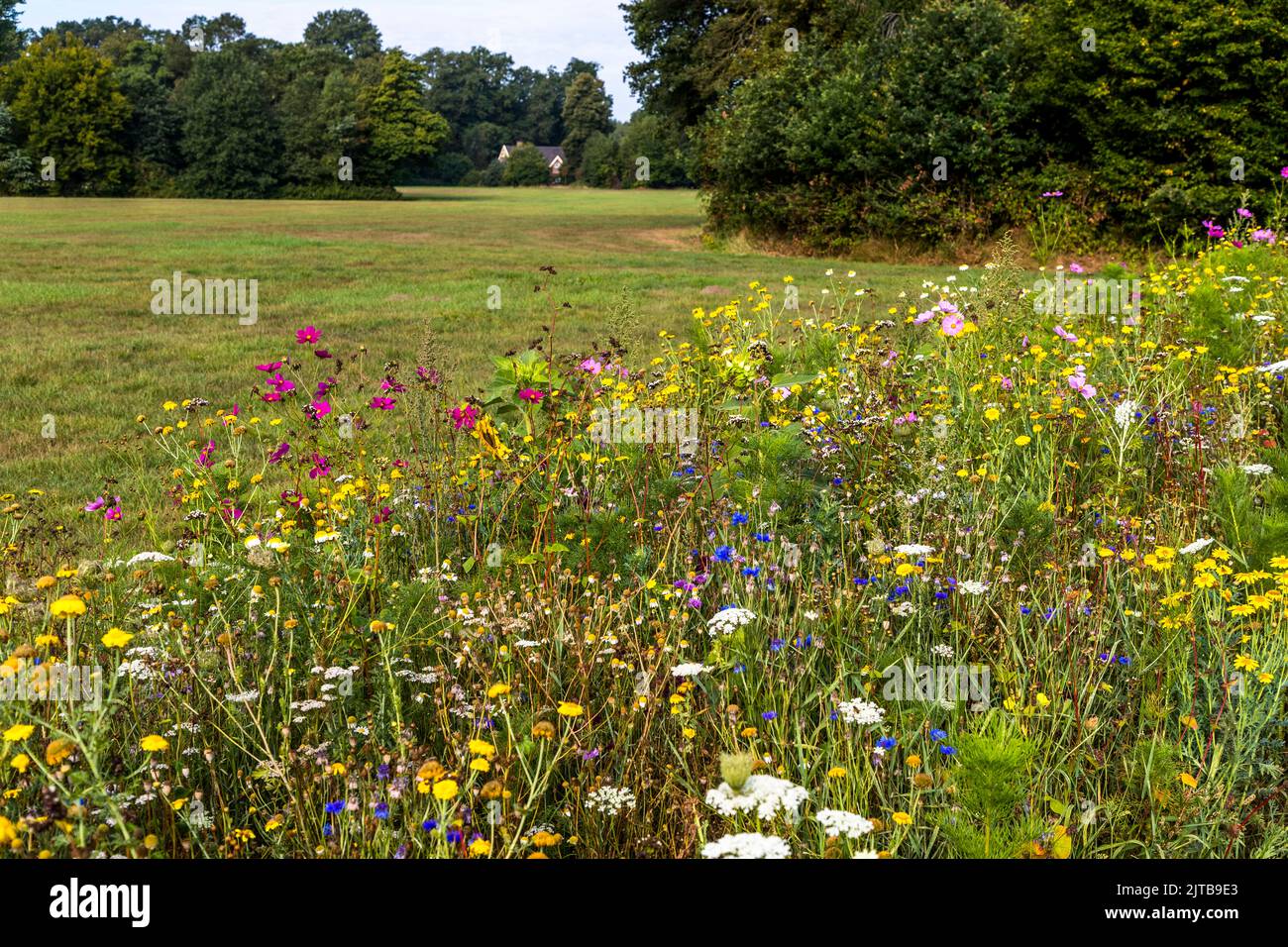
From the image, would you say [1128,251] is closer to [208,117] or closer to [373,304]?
[373,304]

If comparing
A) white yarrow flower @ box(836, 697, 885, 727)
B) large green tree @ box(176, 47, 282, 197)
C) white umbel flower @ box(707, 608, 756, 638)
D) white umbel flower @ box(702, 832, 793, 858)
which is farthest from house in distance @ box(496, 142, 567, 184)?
white umbel flower @ box(702, 832, 793, 858)

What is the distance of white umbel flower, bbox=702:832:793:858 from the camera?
5.32ft

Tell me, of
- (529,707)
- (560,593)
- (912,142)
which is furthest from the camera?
(912,142)

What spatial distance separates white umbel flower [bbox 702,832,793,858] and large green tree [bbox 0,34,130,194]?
2414 inches

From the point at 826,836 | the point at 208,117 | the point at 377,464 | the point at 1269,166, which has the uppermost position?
the point at 208,117

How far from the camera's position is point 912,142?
1780 centimetres

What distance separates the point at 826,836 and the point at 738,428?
2.39 m

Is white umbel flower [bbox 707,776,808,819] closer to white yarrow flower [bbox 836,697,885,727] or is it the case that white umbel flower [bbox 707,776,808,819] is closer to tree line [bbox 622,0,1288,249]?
white yarrow flower [bbox 836,697,885,727]

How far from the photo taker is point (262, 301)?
1247 cm

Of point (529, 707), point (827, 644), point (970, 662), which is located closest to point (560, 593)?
point (529, 707)

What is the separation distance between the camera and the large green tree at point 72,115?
5459 cm

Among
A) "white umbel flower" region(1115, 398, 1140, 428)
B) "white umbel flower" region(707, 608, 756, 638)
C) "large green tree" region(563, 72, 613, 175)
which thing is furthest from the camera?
"large green tree" region(563, 72, 613, 175)

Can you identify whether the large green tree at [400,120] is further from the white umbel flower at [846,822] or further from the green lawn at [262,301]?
the white umbel flower at [846,822]

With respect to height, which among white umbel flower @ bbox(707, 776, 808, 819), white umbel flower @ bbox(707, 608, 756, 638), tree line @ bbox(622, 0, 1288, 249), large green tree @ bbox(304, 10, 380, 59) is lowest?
white umbel flower @ bbox(707, 776, 808, 819)
